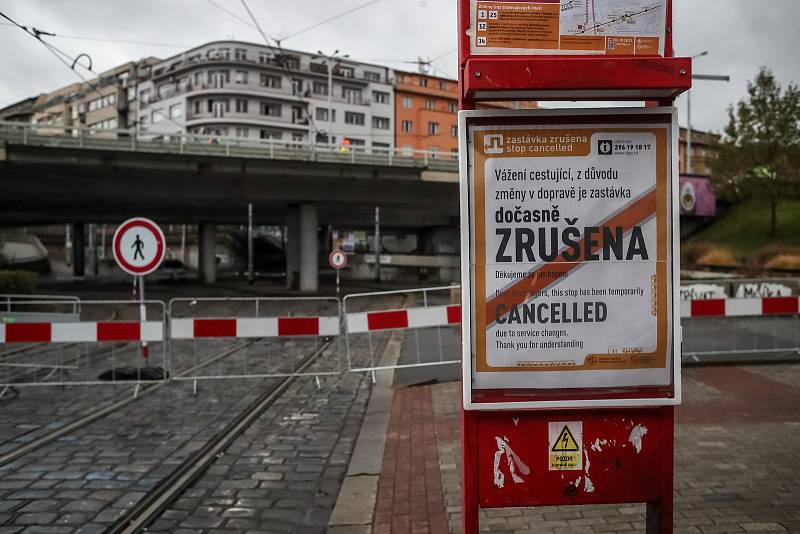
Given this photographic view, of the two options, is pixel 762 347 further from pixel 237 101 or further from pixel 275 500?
pixel 237 101

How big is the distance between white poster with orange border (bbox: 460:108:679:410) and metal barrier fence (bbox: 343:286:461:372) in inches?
230

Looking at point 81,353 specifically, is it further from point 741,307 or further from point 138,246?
point 741,307

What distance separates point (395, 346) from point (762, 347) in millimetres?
6405

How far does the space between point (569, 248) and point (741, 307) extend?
8.51m

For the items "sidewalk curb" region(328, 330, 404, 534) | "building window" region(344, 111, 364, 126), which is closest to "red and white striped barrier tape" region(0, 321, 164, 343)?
"sidewalk curb" region(328, 330, 404, 534)

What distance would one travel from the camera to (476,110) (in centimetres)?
282

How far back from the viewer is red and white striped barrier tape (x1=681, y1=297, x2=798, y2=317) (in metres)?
9.79

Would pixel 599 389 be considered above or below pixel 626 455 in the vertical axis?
above

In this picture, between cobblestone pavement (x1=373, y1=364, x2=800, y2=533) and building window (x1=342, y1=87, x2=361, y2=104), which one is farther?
building window (x1=342, y1=87, x2=361, y2=104)

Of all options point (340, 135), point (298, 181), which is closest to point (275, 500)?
point (298, 181)

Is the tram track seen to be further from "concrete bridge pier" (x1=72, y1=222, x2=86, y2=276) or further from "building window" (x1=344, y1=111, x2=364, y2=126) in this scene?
"building window" (x1=344, y1=111, x2=364, y2=126)

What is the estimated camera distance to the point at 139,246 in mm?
9750

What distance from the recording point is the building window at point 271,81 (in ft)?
235

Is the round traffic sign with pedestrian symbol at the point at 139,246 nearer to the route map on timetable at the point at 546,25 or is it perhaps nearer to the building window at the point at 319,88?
the route map on timetable at the point at 546,25
